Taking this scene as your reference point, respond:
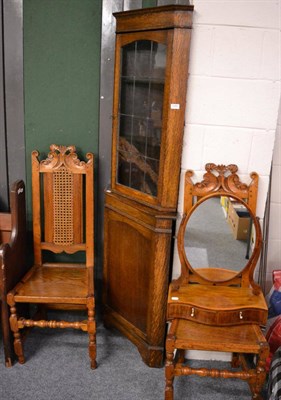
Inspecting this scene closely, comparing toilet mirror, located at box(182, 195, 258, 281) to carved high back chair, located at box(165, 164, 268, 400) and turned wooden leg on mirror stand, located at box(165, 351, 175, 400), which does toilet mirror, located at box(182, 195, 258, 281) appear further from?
turned wooden leg on mirror stand, located at box(165, 351, 175, 400)

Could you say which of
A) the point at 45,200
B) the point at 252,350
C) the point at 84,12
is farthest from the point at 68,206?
the point at 252,350

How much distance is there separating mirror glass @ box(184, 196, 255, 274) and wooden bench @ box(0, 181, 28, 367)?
3.20 feet

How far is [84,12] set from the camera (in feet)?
8.18

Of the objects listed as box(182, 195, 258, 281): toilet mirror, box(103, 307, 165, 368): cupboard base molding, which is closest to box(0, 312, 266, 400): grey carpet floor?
box(103, 307, 165, 368): cupboard base molding

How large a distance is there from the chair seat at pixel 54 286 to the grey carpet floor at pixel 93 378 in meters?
0.42

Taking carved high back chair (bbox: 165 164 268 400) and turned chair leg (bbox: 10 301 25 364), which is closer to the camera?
carved high back chair (bbox: 165 164 268 400)

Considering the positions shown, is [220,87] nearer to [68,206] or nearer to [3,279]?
[68,206]

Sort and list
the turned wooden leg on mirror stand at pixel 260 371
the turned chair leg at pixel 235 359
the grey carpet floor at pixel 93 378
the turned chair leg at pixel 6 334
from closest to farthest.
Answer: the turned wooden leg on mirror stand at pixel 260 371, the grey carpet floor at pixel 93 378, the turned chair leg at pixel 6 334, the turned chair leg at pixel 235 359

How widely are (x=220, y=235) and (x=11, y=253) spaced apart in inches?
45.5

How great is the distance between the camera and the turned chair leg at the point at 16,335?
2346 millimetres

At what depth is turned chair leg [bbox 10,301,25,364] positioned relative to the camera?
7.70 feet

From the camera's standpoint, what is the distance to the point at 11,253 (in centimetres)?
238

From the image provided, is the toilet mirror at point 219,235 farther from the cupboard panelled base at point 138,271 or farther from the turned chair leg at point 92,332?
the turned chair leg at point 92,332

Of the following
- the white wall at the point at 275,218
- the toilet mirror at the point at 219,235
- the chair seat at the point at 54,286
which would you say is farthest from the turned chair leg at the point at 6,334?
the white wall at the point at 275,218
